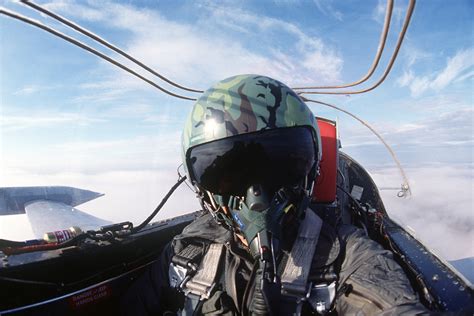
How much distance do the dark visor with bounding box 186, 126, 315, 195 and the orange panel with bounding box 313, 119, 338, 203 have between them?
49 centimetres

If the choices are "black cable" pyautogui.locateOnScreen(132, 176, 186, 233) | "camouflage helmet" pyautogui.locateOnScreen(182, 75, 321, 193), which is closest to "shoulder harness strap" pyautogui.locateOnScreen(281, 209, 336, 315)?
"camouflage helmet" pyautogui.locateOnScreen(182, 75, 321, 193)

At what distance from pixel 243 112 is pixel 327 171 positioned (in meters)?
0.78

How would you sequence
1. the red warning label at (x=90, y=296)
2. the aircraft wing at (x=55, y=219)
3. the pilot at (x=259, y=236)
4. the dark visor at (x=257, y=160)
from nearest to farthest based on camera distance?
the pilot at (x=259, y=236) → the dark visor at (x=257, y=160) → the red warning label at (x=90, y=296) → the aircraft wing at (x=55, y=219)

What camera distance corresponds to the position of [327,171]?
73.5 inches

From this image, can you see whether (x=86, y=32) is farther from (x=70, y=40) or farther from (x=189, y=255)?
(x=189, y=255)

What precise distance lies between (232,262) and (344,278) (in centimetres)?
51

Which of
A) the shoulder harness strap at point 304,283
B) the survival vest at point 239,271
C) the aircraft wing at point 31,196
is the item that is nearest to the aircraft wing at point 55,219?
the aircraft wing at point 31,196

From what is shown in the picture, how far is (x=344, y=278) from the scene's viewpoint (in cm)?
117

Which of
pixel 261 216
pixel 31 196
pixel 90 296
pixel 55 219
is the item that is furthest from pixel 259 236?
pixel 31 196

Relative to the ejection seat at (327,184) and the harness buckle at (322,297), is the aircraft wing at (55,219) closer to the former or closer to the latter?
the ejection seat at (327,184)

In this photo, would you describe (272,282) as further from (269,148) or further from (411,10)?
(411,10)

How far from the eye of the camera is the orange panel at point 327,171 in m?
1.81

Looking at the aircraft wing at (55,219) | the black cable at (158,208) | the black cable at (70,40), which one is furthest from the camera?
the aircraft wing at (55,219)

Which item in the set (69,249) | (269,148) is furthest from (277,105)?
(69,249)
